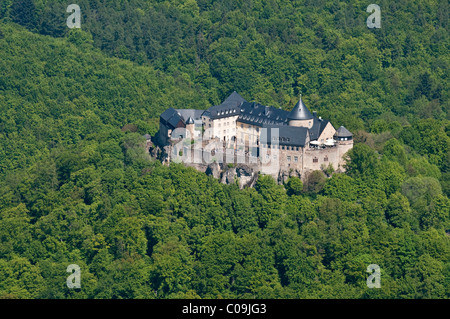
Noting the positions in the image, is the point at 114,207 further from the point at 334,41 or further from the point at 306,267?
the point at 334,41

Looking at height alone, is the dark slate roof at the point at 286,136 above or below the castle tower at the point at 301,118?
below

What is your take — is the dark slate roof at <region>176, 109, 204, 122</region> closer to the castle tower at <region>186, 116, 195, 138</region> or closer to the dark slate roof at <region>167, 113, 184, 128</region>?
the dark slate roof at <region>167, 113, 184, 128</region>

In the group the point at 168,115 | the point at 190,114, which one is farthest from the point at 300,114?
the point at 168,115

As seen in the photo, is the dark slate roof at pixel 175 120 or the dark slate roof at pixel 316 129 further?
the dark slate roof at pixel 175 120

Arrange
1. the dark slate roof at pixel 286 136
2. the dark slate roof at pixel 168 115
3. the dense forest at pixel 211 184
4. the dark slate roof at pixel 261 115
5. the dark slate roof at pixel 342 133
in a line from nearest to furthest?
the dense forest at pixel 211 184 < the dark slate roof at pixel 286 136 < the dark slate roof at pixel 342 133 < the dark slate roof at pixel 261 115 < the dark slate roof at pixel 168 115

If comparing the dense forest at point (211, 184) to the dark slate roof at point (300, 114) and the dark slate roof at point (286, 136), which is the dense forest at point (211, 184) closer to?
the dark slate roof at point (286, 136)

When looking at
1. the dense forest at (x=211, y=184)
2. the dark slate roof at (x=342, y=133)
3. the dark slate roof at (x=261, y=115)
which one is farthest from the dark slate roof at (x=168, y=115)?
the dark slate roof at (x=342, y=133)

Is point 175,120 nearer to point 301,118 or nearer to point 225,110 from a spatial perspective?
point 225,110
